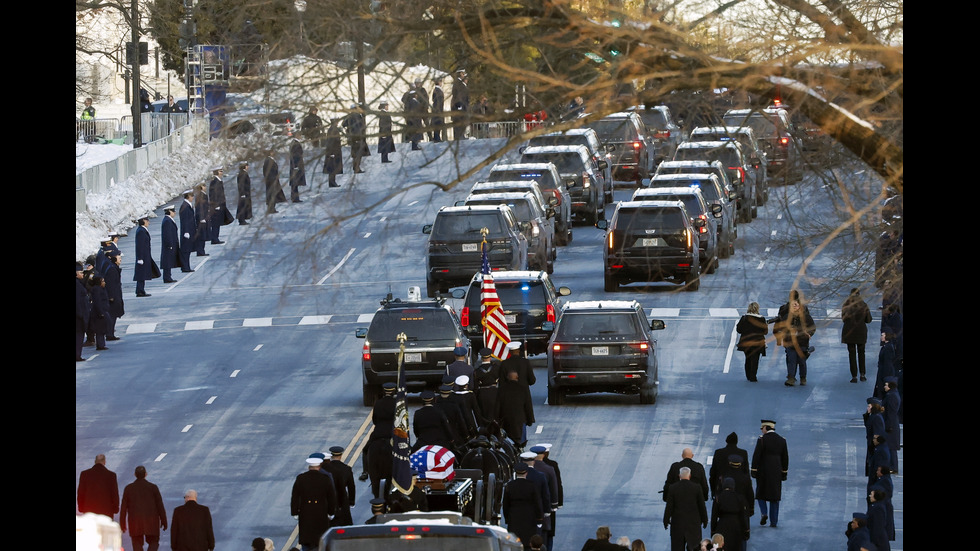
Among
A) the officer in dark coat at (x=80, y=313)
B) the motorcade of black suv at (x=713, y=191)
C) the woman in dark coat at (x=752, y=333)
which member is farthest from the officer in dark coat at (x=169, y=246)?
the woman in dark coat at (x=752, y=333)

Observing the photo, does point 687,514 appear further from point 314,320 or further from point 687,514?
point 314,320

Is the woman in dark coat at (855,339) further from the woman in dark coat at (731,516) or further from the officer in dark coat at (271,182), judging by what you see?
the officer in dark coat at (271,182)

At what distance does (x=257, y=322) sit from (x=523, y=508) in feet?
51.8

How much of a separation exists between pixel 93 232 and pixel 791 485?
23228mm

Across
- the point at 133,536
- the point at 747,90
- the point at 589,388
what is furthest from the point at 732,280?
the point at 747,90

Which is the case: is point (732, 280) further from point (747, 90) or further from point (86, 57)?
point (86, 57)

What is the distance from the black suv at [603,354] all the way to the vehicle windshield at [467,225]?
732cm

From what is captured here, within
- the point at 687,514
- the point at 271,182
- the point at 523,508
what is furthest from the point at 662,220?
the point at 271,182

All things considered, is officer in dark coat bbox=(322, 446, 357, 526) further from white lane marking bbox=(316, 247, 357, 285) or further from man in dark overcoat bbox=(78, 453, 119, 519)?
white lane marking bbox=(316, 247, 357, 285)

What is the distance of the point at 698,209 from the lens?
1367 inches
